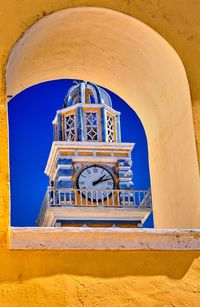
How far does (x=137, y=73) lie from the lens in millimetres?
4785

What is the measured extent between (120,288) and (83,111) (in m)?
26.0

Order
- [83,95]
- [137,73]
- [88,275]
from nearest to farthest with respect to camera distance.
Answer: [88,275] < [137,73] < [83,95]

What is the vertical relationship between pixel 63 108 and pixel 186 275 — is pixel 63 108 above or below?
above

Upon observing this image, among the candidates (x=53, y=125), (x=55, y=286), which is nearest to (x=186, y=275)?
(x=55, y=286)

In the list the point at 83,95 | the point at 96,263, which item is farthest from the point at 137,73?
the point at 83,95

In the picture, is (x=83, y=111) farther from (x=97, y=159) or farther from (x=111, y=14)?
(x=111, y=14)

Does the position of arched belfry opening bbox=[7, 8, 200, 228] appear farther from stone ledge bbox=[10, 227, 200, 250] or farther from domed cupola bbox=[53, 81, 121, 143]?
domed cupola bbox=[53, 81, 121, 143]

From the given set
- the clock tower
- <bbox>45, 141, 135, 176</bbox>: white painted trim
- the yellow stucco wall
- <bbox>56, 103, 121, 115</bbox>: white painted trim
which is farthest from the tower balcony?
the yellow stucco wall

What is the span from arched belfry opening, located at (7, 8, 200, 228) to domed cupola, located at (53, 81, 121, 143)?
23.2 meters

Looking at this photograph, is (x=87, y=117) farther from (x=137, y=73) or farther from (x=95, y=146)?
(x=137, y=73)

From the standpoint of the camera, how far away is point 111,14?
4.32 metres

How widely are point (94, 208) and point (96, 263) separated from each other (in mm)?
26079

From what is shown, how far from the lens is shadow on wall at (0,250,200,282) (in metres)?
3.68

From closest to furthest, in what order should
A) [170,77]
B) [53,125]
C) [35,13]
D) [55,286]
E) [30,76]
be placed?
1. [55,286]
2. [35,13]
3. [170,77]
4. [30,76]
5. [53,125]
